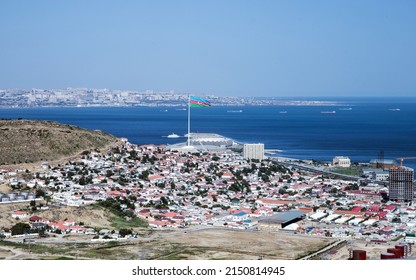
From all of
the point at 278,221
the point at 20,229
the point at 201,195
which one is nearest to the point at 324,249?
the point at 278,221

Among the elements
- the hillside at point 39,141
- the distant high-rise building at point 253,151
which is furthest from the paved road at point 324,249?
the distant high-rise building at point 253,151

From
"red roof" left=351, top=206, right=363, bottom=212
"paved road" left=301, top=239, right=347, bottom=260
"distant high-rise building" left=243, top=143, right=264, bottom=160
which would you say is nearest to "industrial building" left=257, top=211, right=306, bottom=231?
"paved road" left=301, top=239, right=347, bottom=260

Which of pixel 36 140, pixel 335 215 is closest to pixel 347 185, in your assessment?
pixel 335 215

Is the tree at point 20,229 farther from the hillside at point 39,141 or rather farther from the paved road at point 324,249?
the hillside at point 39,141

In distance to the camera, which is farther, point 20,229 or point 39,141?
point 39,141

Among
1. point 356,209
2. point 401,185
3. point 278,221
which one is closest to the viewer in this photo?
point 278,221

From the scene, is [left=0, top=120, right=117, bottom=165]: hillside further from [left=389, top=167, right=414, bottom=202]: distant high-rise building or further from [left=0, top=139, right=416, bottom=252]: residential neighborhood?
[left=389, top=167, right=414, bottom=202]: distant high-rise building

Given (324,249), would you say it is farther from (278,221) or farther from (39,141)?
(39,141)
